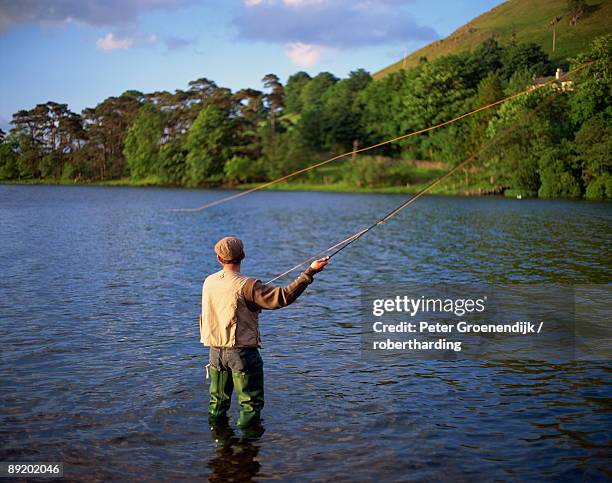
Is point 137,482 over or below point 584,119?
below

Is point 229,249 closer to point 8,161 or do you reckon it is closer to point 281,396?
point 281,396

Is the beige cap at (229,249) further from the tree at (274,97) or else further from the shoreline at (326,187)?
the tree at (274,97)

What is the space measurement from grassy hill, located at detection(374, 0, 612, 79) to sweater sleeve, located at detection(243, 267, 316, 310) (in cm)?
13885

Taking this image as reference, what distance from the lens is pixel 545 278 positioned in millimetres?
23328

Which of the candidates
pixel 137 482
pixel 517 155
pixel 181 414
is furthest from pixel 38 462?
pixel 517 155

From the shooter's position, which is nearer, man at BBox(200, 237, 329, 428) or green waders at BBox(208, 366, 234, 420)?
man at BBox(200, 237, 329, 428)

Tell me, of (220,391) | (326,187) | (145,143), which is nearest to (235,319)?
(220,391)

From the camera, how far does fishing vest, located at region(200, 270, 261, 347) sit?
7938mm

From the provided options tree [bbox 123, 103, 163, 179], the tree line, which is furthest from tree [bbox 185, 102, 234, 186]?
tree [bbox 123, 103, 163, 179]

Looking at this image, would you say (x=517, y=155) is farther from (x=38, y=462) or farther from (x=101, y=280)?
(x=38, y=462)

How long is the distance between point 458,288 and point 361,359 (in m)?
9.55

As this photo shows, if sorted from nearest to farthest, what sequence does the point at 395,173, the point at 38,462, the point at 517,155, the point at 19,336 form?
1. the point at 38,462
2. the point at 19,336
3. the point at 517,155
4. the point at 395,173

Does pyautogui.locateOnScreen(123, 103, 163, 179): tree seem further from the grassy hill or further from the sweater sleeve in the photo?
the sweater sleeve

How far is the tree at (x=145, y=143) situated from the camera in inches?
6029
